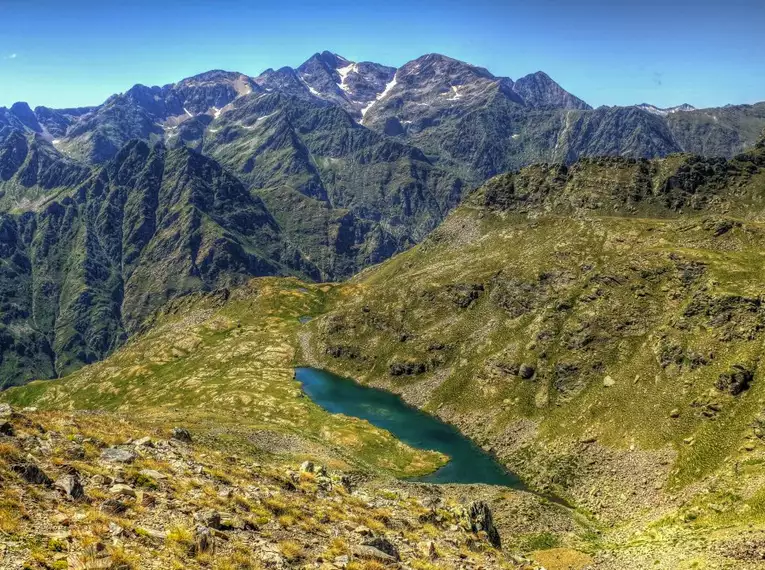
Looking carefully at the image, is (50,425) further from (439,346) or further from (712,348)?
(439,346)

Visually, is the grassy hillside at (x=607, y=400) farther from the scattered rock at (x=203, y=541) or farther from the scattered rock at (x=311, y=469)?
the scattered rock at (x=203, y=541)

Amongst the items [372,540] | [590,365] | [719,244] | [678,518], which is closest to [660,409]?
[590,365]

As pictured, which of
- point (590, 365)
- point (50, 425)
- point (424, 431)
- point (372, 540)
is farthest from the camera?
point (424, 431)

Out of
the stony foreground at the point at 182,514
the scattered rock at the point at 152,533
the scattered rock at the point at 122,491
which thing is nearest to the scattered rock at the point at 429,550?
the stony foreground at the point at 182,514

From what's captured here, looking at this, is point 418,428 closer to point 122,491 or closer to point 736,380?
point 736,380

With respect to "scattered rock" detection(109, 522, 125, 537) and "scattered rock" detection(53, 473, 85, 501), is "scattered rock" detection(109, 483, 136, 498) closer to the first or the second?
"scattered rock" detection(53, 473, 85, 501)

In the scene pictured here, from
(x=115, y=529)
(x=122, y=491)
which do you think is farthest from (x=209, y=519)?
(x=122, y=491)
